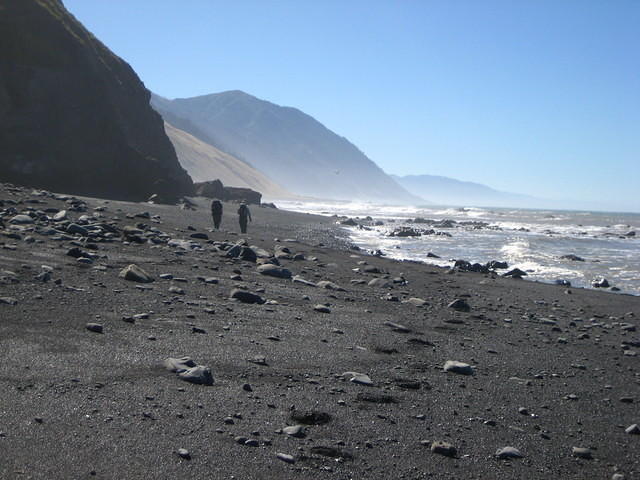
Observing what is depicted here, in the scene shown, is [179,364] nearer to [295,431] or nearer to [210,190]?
[295,431]

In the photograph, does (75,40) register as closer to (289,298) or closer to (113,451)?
(289,298)

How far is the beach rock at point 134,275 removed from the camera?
935cm

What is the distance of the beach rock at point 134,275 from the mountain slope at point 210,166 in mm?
113448

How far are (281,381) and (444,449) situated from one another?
1694 mm

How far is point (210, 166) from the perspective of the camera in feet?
459

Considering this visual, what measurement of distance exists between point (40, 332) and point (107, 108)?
3046 centimetres

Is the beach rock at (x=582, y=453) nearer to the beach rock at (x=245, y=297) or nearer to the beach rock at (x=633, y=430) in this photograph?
the beach rock at (x=633, y=430)

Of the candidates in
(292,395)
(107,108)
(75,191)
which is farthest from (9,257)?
(107,108)

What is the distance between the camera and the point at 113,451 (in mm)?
4102

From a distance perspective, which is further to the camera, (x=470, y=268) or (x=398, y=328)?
(x=470, y=268)

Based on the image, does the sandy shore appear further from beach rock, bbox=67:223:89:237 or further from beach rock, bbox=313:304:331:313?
beach rock, bbox=67:223:89:237

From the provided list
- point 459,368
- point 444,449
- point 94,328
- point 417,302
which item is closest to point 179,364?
point 94,328

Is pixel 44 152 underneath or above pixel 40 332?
above

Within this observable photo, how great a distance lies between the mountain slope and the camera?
12938cm
